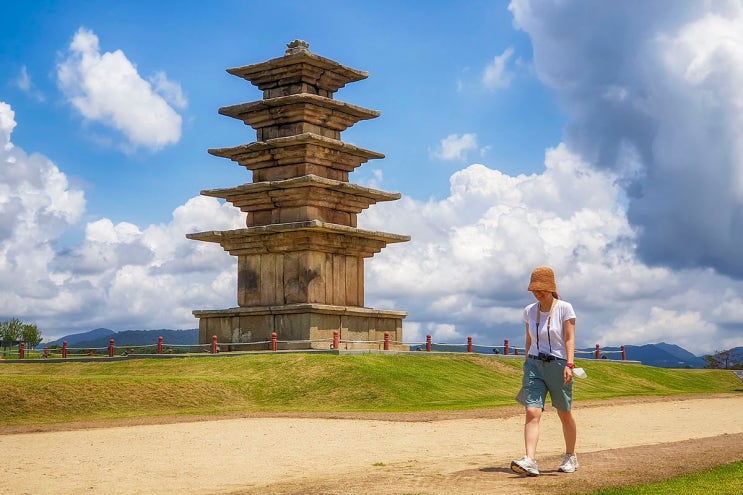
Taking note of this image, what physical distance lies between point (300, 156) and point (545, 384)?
1076 inches

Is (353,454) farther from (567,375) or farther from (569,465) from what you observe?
(567,375)

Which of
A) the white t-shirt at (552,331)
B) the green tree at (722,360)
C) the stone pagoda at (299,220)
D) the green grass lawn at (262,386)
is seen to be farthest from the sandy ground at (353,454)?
the green tree at (722,360)

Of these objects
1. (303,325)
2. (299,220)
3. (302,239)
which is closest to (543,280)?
(303,325)

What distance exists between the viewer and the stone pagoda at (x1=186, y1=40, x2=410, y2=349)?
35.7 meters

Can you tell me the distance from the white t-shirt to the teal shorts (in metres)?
0.12

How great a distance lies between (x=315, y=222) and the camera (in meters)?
34.7

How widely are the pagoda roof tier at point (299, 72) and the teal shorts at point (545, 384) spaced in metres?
28.4

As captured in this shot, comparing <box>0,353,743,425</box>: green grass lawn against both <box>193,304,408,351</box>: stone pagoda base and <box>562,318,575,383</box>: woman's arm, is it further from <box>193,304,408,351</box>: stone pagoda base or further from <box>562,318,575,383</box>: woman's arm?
<box>562,318,575,383</box>: woman's arm

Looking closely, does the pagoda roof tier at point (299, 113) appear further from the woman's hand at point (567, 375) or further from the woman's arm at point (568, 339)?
the woman's hand at point (567, 375)

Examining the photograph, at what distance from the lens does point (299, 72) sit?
37875mm

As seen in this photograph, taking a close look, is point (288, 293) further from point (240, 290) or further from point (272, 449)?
point (272, 449)

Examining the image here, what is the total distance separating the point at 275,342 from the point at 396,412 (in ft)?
39.8

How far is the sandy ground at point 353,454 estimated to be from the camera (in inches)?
403

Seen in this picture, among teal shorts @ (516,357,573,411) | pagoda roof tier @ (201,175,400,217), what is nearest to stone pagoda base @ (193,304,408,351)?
pagoda roof tier @ (201,175,400,217)
